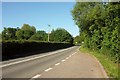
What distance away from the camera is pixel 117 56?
21.1m

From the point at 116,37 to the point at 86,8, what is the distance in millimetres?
30940

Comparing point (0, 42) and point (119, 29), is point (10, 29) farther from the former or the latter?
point (119, 29)

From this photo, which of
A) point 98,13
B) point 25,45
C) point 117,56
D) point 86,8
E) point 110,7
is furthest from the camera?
point 86,8

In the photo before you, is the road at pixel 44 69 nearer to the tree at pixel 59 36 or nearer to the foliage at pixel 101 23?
the foliage at pixel 101 23

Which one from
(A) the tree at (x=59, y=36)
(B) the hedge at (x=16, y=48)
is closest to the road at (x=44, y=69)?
(B) the hedge at (x=16, y=48)

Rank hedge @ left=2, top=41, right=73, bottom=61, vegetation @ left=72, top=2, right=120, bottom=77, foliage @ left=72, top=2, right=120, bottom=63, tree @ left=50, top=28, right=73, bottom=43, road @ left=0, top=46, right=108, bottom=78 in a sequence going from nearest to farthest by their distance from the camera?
1. road @ left=0, top=46, right=108, bottom=78
2. vegetation @ left=72, top=2, right=120, bottom=77
3. foliage @ left=72, top=2, right=120, bottom=63
4. hedge @ left=2, top=41, right=73, bottom=61
5. tree @ left=50, top=28, right=73, bottom=43

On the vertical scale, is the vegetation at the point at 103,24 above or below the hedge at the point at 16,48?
above

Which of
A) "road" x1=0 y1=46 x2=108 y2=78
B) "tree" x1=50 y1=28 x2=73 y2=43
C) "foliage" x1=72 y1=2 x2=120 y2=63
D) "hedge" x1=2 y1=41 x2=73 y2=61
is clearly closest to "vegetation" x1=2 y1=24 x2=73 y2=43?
"tree" x1=50 y1=28 x2=73 y2=43

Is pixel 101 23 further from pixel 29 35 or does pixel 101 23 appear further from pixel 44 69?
pixel 29 35

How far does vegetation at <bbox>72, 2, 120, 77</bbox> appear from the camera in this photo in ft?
73.7

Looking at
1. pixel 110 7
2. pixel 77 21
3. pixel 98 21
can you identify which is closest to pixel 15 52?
pixel 98 21

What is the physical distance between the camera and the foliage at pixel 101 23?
74.5 feet

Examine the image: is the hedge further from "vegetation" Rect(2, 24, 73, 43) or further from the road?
"vegetation" Rect(2, 24, 73, 43)

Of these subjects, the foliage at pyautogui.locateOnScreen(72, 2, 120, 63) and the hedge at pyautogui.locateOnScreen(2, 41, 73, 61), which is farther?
the hedge at pyautogui.locateOnScreen(2, 41, 73, 61)
